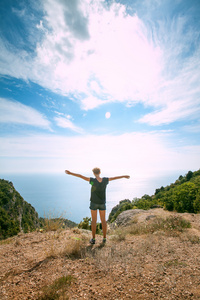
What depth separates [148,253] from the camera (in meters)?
3.74

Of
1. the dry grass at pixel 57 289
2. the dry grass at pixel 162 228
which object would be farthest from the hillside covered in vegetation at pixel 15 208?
the dry grass at pixel 57 289

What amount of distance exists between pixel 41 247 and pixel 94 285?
2553 mm

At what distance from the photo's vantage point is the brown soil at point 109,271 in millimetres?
2314

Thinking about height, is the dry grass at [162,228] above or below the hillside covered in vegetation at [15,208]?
above

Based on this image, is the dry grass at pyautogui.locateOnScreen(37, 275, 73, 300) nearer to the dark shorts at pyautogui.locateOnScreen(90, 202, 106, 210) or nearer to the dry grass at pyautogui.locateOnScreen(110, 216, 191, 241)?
the dark shorts at pyautogui.locateOnScreen(90, 202, 106, 210)

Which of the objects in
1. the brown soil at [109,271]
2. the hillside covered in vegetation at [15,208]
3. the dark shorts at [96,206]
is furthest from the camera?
the hillside covered in vegetation at [15,208]

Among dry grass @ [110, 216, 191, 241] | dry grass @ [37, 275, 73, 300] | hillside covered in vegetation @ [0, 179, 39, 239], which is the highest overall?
dry grass @ [37, 275, 73, 300]

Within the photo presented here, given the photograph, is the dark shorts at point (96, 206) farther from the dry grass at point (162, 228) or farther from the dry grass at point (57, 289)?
the dry grass at point (57, 289)

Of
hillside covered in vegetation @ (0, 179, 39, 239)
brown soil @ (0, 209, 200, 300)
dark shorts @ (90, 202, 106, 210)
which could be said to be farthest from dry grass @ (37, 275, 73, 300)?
hillside covered in vegetation @ (0, 179, 39, 239)

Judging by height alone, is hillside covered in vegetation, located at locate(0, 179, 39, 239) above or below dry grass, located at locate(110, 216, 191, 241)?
below

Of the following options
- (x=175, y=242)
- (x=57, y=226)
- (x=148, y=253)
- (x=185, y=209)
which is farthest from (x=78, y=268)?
(x=185, y=209)

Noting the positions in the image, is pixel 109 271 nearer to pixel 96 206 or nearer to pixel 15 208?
pixel 96 206

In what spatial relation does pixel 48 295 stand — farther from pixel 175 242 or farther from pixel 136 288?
pixel 175 242

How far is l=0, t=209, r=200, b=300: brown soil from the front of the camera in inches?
91.1
